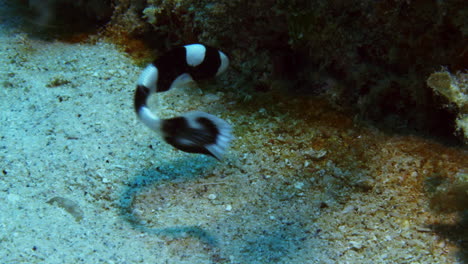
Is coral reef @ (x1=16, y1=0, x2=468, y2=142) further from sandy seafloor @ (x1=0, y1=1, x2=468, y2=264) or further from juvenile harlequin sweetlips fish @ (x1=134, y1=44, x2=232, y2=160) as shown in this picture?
juvenile harlequin sweetlips fish @ (x1=134, y1=44, x2=232, y2=160)

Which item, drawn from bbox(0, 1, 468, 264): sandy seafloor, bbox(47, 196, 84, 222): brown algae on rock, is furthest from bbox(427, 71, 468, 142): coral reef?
bbox(47, 196, 84, 222): brown algae on rock

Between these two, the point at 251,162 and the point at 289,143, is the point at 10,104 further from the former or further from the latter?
the point at 289,143

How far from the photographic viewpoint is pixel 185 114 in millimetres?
2215

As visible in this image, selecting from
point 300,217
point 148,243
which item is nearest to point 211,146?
point 148,243

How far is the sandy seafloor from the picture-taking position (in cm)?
237

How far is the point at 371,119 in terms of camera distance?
3.42m

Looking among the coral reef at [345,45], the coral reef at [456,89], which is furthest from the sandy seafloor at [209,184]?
the coral reef at [456,89]

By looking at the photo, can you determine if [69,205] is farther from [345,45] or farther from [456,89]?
[456,89]

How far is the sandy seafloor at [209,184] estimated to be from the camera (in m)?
2.37

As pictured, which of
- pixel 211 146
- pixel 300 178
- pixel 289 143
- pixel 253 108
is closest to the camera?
pixel 211 146

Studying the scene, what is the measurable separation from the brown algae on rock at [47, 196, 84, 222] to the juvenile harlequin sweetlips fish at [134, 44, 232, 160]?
2.99 ft

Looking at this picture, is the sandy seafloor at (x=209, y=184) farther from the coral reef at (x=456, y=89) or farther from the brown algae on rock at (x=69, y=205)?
the coral reef at (x=456, y=89)

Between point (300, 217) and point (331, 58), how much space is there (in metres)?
1.58

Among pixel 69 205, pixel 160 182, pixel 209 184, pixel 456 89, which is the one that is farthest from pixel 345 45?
pixel 69 205
